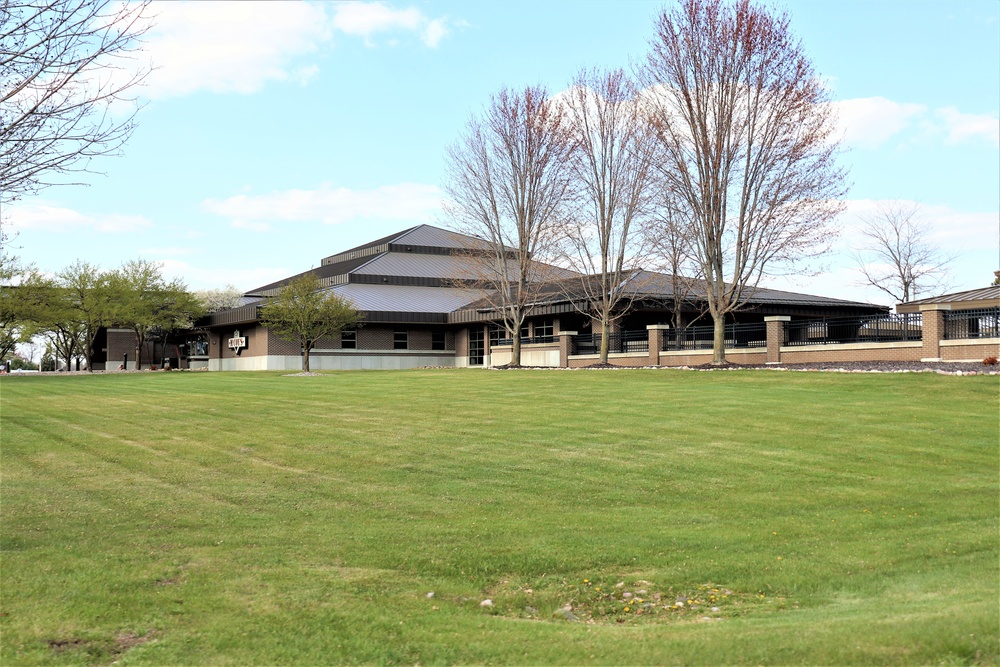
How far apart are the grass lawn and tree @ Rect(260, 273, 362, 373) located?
29.2 m

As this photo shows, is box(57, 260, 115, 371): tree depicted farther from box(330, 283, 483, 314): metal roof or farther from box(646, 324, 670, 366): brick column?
box(646, 324, 670, 366): brick column

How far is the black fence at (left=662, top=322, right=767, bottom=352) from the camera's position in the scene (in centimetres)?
3759

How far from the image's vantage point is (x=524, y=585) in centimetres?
834

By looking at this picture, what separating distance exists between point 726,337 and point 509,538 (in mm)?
31013

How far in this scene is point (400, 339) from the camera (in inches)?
2414

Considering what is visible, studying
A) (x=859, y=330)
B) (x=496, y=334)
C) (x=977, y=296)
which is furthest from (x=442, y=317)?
(x=977, y=296)

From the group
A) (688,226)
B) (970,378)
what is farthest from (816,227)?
(970,378)

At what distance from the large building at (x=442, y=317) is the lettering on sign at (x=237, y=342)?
9cm

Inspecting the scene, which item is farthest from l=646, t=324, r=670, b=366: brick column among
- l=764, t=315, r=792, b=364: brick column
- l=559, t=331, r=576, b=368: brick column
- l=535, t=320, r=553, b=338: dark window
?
l=535, t=320, r=553, b=338: dark window

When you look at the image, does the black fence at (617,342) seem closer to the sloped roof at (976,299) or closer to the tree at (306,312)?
the sloped roof at (976,299)

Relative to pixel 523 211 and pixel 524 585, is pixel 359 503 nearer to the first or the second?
pixel 524 585

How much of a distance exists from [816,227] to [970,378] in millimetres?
11256

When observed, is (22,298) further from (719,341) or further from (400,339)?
(719,341)

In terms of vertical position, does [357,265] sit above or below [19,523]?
above
